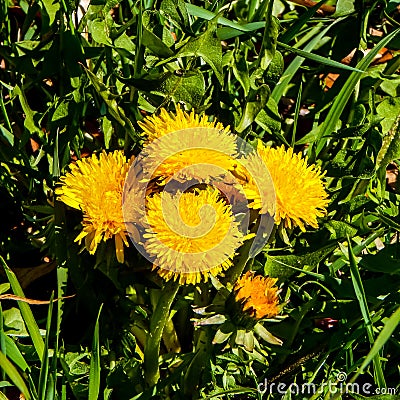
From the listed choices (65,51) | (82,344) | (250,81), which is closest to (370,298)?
(250,81)

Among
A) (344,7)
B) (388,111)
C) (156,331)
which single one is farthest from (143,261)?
(344,7)

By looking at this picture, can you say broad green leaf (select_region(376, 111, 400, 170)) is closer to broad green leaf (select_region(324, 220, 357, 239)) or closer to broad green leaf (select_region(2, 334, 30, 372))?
broad green leaf (select_region(324, 220, 357, 239))

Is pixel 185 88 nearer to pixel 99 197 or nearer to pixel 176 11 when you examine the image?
pixel 176 11

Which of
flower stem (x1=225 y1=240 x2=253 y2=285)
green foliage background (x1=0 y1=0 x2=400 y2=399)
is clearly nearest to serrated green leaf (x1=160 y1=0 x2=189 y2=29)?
green foliage background (x1=0 y1=0 x2=400 y2=399)

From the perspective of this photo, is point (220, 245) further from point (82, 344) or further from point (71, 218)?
point (82, 344)

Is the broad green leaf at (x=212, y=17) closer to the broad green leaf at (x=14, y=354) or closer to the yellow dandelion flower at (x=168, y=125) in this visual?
the yellow dandelion flower at (x=168, y=125)

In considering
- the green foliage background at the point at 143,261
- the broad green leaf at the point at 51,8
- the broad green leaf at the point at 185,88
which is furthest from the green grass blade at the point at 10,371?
the broad green leaf at the point at 51,8
